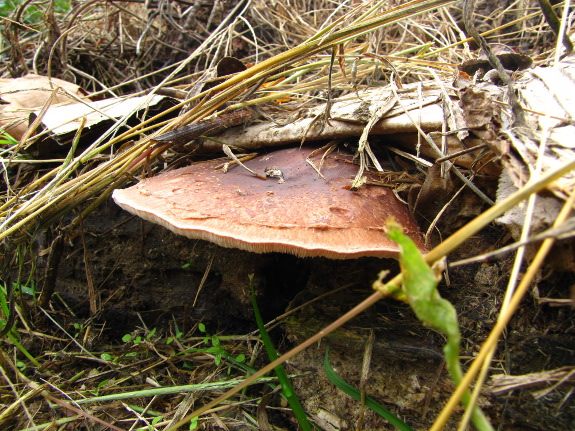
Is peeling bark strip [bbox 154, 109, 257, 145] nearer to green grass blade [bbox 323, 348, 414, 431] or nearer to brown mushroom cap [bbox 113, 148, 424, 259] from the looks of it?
brown mushroom cap [bbox 113, 148, 424, 259]

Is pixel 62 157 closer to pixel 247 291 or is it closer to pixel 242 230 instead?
pixel 247 291

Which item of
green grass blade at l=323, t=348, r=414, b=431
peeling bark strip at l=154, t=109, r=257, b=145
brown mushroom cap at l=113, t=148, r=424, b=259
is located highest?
peeling bark strip at l=154, t=109, r=257, b=145

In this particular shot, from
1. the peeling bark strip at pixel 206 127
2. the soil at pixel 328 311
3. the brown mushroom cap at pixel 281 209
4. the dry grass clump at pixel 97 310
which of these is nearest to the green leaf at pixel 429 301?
the dry grass clump at pixel 97 310

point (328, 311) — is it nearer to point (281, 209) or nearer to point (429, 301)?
Result: point (281, 209)

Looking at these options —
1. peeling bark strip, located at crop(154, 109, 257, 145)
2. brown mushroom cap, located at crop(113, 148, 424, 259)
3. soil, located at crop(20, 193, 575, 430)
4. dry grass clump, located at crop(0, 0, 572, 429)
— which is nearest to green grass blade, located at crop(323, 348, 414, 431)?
soil, located at crop(20, 193, 575, 430)

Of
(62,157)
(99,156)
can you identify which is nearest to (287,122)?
(99,156)
